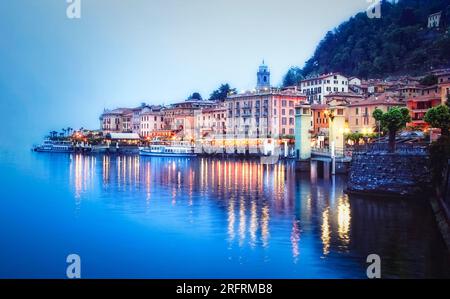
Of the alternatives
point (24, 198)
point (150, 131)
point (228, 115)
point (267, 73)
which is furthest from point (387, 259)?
point (150, 131)

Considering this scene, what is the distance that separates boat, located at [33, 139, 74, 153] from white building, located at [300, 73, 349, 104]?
35026mm

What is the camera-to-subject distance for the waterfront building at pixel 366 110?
3664 cm

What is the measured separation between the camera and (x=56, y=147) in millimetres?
76375

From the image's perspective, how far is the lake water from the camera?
34.7 ft

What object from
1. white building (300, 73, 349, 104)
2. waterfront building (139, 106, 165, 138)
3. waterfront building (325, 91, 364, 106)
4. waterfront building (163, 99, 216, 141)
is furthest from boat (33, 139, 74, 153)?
waterfront building (325, 91, 364, 106)

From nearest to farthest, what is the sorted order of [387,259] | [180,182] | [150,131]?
1. [387,259]
2. [180,182]
3. [150,131]

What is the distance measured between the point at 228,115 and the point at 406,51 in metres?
18.4

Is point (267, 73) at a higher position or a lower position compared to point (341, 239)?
higher

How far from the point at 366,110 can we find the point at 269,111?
12.8 m

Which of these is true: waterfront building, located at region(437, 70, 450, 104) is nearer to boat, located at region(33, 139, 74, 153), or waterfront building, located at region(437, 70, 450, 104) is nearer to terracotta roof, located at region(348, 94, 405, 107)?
terracotta roof, located at region(348, 94, 405, 107)

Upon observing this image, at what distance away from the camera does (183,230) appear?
14.2 metres

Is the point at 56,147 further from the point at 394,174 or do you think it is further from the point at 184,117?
the point at 394,174
